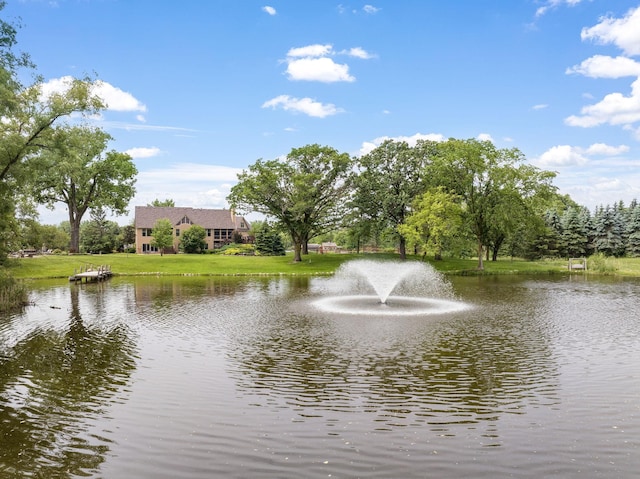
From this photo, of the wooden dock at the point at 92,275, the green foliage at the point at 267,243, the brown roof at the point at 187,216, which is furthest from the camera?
the brown roof at the point at 187,216

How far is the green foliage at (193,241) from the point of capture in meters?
92.1

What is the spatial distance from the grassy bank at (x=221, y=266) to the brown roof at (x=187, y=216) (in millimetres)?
34492

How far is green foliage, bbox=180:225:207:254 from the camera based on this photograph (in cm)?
9206

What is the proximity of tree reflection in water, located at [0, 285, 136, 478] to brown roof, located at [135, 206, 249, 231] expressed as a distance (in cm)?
8261

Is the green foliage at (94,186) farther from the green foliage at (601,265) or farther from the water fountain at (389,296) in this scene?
the green foliage at (601,265)

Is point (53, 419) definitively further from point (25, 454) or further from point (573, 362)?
point (573, 362)

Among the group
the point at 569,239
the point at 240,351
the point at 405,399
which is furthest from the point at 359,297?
the point at 569,239

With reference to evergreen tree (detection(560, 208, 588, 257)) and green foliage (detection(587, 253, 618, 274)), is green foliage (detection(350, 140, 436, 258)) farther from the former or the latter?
evergreen tree (detection(560, 208, 588, 257))

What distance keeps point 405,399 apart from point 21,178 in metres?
28.3

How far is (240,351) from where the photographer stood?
18891 millimetres

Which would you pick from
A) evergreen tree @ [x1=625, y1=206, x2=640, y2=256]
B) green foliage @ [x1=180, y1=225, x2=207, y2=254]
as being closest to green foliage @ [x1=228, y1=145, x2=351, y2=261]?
green foliage @ [x1=180, y1=225, x2=207, y2=254]

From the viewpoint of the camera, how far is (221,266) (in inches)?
2527

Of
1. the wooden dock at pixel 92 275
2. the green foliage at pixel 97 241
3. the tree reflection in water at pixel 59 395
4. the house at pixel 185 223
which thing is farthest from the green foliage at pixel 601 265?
the green foliage at pixel 97 241

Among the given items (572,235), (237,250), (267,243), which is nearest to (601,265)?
(572,235)
